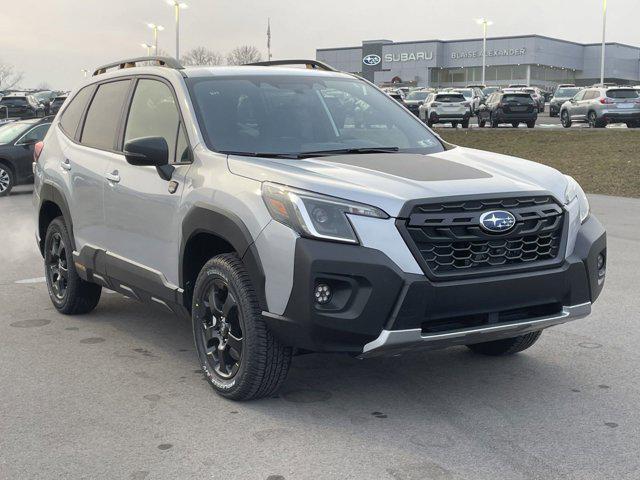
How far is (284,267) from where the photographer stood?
4.28 m

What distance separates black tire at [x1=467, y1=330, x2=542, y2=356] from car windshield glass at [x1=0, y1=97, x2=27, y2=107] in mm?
45239

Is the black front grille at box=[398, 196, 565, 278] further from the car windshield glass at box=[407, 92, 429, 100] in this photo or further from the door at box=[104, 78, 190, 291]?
the car windshield glass at box=[407, 92, 429, 100]

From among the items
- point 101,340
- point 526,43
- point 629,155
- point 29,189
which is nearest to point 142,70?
point 101,340

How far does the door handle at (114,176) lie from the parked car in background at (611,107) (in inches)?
1201

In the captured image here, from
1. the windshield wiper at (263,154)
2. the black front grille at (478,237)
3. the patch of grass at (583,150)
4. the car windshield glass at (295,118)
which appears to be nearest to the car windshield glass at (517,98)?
the patch of grass at (583,150)

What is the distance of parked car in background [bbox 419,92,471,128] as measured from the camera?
123ft

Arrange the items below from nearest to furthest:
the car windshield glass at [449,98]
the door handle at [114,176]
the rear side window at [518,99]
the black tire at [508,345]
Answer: the black tire at [508,345] → the door handle at [114,176] → the rear side window at [518,99] → the car windshield glass at [449,98]

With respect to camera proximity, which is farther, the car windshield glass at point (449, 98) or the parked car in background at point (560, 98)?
the parked car in background at point (560, 98)

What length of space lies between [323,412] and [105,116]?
2.92m

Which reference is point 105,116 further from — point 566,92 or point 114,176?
point 566,92

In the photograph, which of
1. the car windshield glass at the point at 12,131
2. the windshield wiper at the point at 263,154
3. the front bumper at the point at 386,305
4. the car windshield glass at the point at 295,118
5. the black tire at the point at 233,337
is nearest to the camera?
the front bumper at the point at 386,305

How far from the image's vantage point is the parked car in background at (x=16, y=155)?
1744 cm

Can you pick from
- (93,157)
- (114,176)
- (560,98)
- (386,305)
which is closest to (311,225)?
(386,305)

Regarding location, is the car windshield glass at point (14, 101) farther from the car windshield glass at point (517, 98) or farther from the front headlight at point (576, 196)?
the front headlight at point (576, 196)
